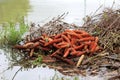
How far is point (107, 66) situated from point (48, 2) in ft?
16.1

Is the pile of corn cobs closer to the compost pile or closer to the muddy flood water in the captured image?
the compost pile

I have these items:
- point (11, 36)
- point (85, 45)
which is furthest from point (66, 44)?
point (11, 36)

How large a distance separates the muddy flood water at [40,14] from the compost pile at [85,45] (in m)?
0.26

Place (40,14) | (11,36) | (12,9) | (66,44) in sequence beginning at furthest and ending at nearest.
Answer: (12,9) < (40,14) < (11,36) < (66,44)

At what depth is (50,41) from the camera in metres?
5.00

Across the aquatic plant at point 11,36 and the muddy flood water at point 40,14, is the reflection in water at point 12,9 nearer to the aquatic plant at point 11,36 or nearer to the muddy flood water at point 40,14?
the muddy flood water at point 40,14

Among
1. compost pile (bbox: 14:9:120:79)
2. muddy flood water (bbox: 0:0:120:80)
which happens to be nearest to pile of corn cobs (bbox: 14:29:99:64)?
compost pile (bbox: 14:9:120:79)

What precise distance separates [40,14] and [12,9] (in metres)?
1.38

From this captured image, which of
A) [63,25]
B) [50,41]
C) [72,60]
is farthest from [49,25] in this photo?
[72,60]

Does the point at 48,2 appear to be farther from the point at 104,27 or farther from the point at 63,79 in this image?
the point at 63,79

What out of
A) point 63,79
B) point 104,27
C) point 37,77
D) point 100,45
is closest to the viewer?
point 63,79

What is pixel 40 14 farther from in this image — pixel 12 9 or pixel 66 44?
pixel 66 44

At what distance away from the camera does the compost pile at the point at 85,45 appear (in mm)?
4590

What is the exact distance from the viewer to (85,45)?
4883 millimetres
